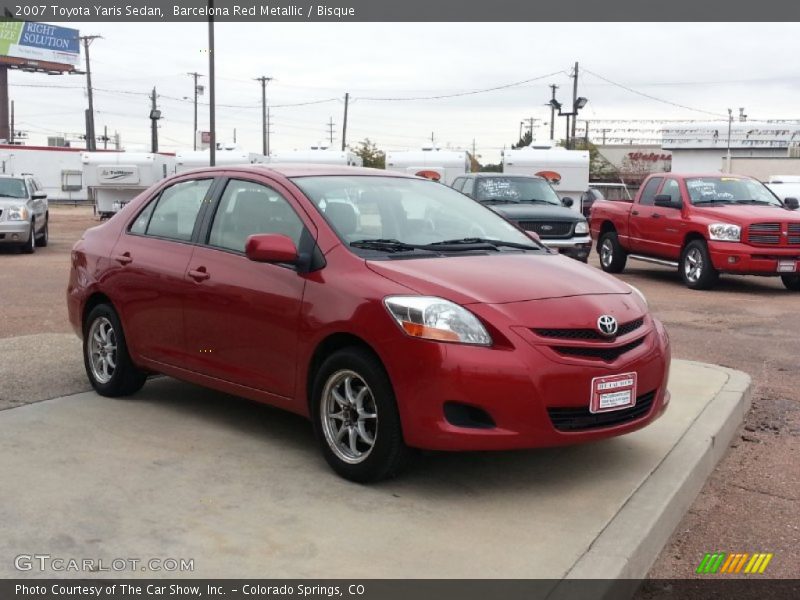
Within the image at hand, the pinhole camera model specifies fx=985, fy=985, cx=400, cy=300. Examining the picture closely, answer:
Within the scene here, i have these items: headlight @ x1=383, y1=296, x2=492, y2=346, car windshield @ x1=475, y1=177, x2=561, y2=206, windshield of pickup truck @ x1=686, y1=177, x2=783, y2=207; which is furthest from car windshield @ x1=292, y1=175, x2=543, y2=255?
car windshield @ x1=475, y1=177, x2=561, y2=206

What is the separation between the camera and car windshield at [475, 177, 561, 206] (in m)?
16.7

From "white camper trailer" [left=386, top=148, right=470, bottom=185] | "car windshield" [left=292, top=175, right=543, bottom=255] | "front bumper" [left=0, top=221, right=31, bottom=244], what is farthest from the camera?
"white camper trailer" [left=386, top=148, right=470, bottom=185]

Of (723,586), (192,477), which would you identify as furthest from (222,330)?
(723,586)

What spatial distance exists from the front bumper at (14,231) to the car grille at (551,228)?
398 inches

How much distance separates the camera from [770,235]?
1398 cm

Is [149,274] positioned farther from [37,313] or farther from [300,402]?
[37,313]

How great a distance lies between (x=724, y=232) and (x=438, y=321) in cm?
1074

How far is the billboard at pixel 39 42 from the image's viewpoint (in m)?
80.4

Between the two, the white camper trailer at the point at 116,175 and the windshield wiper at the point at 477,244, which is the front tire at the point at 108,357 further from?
the white camper trailer at the point at 116,175

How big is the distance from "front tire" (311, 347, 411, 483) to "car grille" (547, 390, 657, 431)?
0.74m

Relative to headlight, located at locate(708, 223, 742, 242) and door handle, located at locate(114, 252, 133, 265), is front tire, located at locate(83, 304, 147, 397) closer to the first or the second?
door handle, located at locate(114, 252, 133, 265)

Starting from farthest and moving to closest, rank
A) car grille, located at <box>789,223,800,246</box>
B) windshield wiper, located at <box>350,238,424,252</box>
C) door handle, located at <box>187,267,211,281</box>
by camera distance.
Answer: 1. car grille, located at <box>789,223,800,246</box>
2. door handle, located at <box>187,267,211,281</box>
3. windshield wiper, located at <box>350,238,424,252</box>

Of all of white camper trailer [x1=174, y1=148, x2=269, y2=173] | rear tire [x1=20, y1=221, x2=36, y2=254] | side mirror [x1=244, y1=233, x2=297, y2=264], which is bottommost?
rear tire [x1=20, y1=221, x2=36, y2=254]

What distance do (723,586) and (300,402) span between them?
88.9 inches
